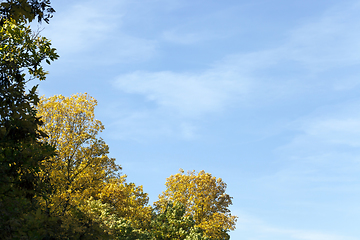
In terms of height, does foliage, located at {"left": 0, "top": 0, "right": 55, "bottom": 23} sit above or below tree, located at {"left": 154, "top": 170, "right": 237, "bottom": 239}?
below

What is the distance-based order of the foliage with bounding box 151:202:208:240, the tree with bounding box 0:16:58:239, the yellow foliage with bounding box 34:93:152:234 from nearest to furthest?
1. the tree with bounding box 0:16:58:239
2. the yellow foliage with bounding box 34:93:152:234
3. the foliage with bounding box 151:202:208:240

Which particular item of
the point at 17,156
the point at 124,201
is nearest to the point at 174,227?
the point at 124,201

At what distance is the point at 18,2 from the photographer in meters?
13.2

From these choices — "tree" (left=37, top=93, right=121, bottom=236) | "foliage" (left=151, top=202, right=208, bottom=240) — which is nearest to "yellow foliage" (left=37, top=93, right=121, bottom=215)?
"tree" (left=37, top=93, right=121, bottom=236)

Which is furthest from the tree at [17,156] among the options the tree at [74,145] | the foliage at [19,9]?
the tree at [74,145]

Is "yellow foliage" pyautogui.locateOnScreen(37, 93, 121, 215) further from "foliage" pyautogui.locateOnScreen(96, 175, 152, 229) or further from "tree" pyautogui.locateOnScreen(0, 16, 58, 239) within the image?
"tree" pyautogui.locateOnScreen(0, 16, 58, 239)

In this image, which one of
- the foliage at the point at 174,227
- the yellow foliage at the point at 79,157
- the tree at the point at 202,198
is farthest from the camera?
the tree at the point at 202,198

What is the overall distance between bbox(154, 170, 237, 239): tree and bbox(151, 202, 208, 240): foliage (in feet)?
11.6

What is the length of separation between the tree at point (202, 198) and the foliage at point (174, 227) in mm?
3545

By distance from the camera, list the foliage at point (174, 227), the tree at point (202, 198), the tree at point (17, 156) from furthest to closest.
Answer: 1. the tree at point (202, 198)
2. the foliage at point (174, 227)
3. the tree at point (17, 156)

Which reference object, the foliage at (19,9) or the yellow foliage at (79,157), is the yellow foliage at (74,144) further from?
the foliage at (19,9)

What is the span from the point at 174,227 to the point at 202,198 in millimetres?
9635

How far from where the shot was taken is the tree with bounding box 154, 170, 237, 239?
44.3 meters

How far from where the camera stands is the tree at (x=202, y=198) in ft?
145
